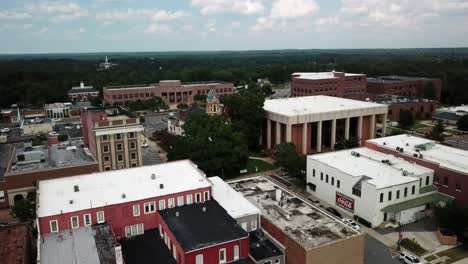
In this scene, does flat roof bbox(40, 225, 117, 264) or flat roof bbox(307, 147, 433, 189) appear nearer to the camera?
flat roof bbox(40, 225, 117, 264)

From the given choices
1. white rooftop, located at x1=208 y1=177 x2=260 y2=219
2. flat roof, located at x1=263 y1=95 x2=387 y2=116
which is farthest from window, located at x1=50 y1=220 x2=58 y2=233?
flat roof, located at x1=263 y1=95 x2=387 y2=116

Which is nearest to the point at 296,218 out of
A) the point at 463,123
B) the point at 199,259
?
the point at 199,259

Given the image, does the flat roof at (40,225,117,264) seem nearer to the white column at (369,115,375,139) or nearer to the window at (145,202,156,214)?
the window at (145,202,156,214)

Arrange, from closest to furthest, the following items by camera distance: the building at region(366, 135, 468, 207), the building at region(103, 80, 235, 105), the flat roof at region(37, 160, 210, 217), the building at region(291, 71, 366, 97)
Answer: the flat roof at region(37, 160, 210, 217), the building at region(366, 135, 468, 207), the building at region(291, 71, 366, 97), the building at region(103, 80, 235, 105)

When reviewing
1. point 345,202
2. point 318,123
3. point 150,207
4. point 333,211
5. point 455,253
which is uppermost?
point 318,123

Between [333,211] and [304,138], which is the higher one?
[304,138]

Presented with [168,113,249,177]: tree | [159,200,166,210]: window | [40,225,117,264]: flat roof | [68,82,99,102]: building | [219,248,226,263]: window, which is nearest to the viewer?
[40,225,117,264]: flat roof

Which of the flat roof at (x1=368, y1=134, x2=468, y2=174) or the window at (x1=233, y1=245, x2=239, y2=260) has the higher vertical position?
the flat roof at (x1=368, y1=134, x2=468, y2=174)

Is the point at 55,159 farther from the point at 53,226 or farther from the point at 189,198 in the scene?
the point at 189,198
